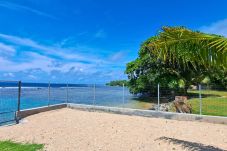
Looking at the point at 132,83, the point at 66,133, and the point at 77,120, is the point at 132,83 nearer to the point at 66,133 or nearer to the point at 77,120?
the point at 77,120

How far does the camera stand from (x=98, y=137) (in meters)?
8.49

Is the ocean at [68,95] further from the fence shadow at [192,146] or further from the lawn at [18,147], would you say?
the fence shadow at [192,146]

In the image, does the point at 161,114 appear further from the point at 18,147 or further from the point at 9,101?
the point at 9,101

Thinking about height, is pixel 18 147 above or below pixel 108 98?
below

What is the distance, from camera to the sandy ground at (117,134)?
7.41m

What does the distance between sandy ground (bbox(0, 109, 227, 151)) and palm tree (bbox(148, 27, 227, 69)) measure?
8.56 ft

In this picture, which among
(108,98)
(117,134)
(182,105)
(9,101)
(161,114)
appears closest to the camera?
(117,134)

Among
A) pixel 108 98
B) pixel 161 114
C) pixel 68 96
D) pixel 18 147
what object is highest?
pixel 68 96

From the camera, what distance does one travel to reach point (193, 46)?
18.4 feet

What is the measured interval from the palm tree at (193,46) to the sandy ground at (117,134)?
8.56 ft

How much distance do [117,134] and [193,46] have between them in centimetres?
443

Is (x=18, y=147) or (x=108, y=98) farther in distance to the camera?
(x=108, y=98)

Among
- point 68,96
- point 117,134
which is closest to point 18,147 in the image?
point 117,134

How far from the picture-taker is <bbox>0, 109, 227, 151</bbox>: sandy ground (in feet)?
24.3
